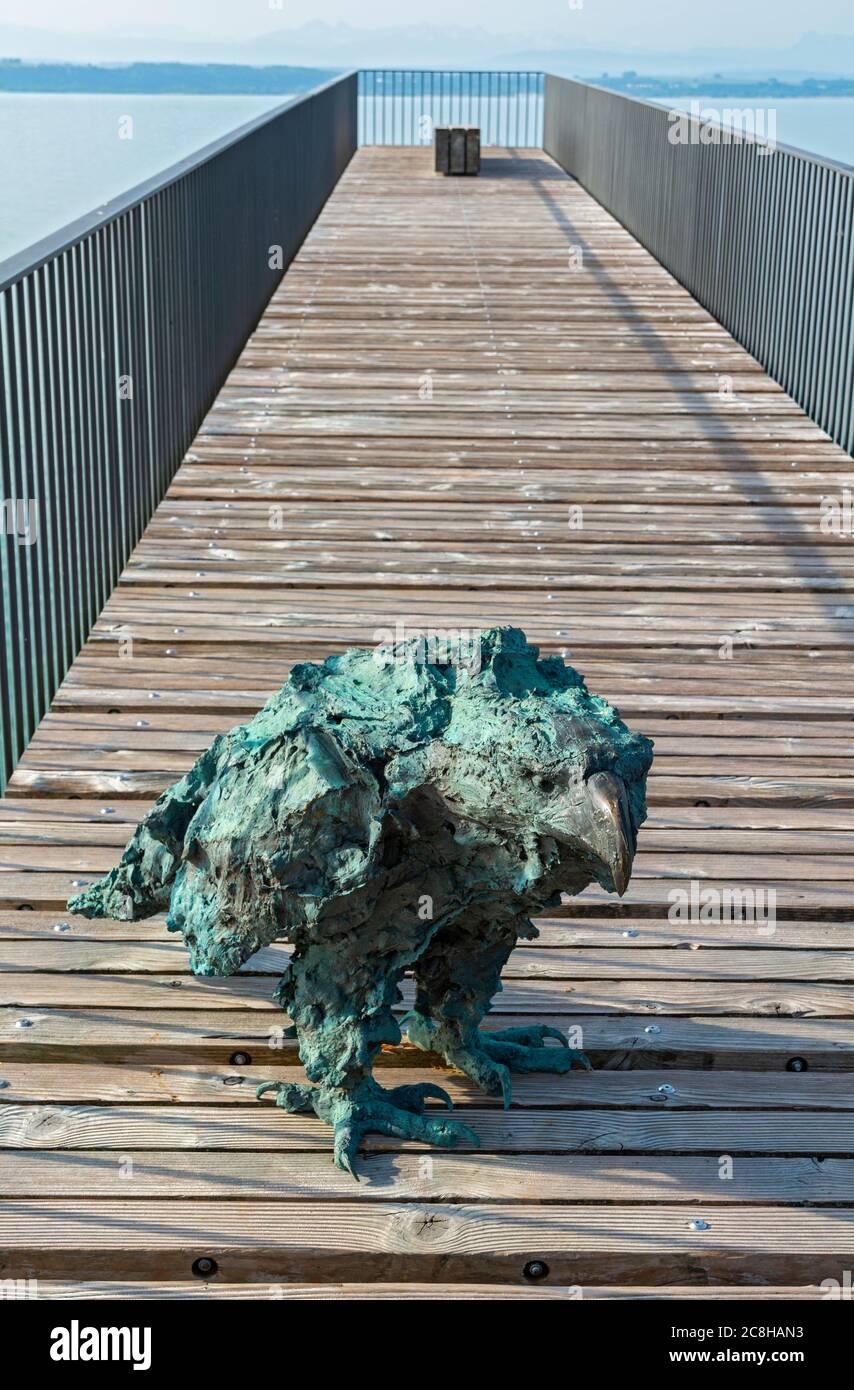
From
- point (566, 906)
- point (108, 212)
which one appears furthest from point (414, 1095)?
point (108, 212)

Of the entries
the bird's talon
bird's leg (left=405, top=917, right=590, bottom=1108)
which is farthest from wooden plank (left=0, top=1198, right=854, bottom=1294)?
bird's leg (left=405, top=917, right=590, bottom=1108)

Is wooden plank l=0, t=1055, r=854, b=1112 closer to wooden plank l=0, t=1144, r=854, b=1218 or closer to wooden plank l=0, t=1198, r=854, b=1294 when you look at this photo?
wooden plank l=0, t=1144, r=854, b=1218

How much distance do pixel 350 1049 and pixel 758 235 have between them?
773 cm

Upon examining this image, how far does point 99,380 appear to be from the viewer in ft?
19.4

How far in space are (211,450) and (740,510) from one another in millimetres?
2534

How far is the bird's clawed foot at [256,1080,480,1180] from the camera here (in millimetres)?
3049

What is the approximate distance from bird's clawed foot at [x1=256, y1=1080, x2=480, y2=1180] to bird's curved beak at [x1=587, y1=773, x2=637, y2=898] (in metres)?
0.88

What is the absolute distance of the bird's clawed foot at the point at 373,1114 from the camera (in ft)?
Answer: 10.0

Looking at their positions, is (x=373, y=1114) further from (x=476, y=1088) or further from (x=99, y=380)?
(x=99, y=380)

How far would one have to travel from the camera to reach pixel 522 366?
9.07m

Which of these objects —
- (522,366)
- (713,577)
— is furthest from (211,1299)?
(522,366)

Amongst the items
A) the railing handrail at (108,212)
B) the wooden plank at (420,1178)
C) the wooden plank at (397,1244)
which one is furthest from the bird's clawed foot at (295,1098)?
the railing handrail at (108,212)

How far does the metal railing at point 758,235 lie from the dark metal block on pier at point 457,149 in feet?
11.5

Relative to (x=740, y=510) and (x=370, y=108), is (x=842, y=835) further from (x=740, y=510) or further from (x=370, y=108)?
(x=370, y=108)
